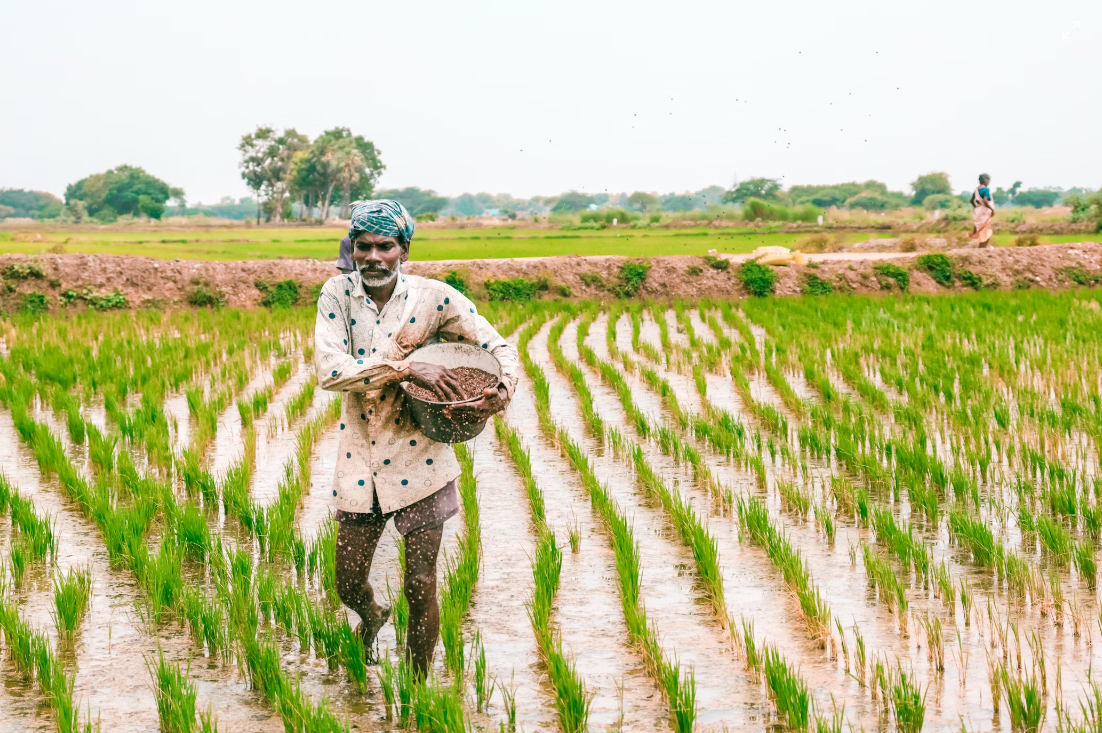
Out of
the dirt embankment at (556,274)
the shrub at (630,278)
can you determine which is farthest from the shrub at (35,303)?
the shrub at (630,278)

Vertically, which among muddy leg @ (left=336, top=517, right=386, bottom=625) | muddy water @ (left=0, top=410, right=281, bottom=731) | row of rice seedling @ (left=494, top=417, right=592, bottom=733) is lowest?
muddy water @ (left=0, top=410, right=281, bottom=731)

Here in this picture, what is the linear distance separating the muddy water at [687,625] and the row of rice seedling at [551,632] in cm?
28

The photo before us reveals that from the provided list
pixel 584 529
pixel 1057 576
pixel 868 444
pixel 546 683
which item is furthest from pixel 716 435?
pixel 546 683

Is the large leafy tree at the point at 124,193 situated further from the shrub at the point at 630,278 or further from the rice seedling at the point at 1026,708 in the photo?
the rice seedling at the point at 1026,708

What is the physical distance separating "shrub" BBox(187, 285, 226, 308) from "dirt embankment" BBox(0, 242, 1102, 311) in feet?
0.08

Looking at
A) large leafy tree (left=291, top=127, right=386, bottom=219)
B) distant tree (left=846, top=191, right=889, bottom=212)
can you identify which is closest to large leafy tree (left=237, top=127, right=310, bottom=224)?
large leafy tree (left=291, top=127, right=386, bottom=219)

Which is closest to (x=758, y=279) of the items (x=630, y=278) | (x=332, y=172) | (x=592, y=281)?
(x=630, y=278)

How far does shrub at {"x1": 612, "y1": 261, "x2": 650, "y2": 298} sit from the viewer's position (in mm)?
17344

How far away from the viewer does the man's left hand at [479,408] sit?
2475 millimetres

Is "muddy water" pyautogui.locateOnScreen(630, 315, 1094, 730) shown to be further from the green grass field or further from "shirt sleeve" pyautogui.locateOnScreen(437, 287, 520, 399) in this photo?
the green grass field

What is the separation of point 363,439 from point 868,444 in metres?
3.54

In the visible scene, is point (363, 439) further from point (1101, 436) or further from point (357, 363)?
point (1101, 436)

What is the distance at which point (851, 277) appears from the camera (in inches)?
679

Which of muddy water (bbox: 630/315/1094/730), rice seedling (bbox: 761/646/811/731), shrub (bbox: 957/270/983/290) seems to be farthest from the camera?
shrub (bbox: 957/270/983/290)
